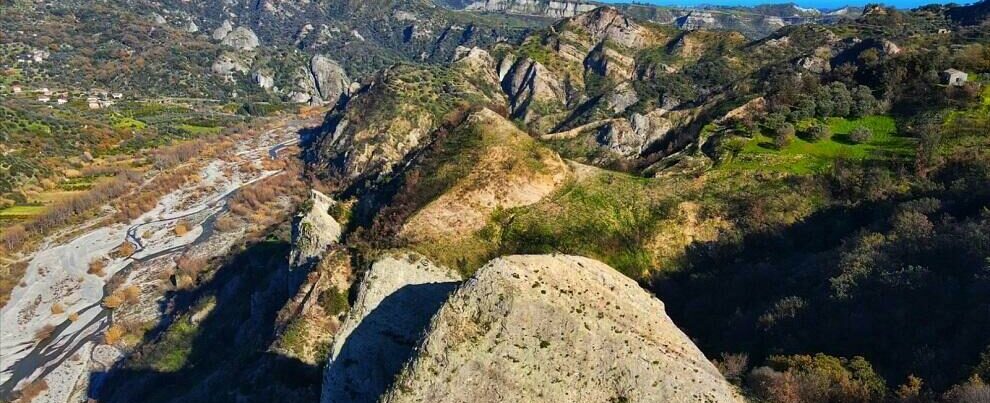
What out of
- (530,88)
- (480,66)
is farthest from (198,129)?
(530,88)

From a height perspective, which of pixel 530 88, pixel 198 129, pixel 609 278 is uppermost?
pixel 609 278

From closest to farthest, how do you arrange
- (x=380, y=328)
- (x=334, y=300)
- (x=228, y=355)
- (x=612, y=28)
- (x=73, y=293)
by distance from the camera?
(x=380, y=328) < (x=334, y=300) < (x=228, y=355) < (x=73, y=293) < (x=612, y=28)

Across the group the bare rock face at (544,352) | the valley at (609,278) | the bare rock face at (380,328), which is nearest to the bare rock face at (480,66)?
the valley at (609,278)

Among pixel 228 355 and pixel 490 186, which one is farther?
pixel 228 355

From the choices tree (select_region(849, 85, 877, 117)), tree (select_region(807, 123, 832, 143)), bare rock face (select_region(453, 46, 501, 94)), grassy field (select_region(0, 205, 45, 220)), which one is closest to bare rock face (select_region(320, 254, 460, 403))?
tree (select_region(807, 123, 832, 143))

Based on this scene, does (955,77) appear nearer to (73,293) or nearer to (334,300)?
(334,300)

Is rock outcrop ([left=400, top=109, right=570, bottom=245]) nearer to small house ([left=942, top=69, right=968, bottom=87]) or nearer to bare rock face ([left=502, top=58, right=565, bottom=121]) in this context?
small house ([left=942, top=69, right=968, bottom=87])

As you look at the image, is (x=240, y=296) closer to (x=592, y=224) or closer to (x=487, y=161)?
(x=487, y=161)
